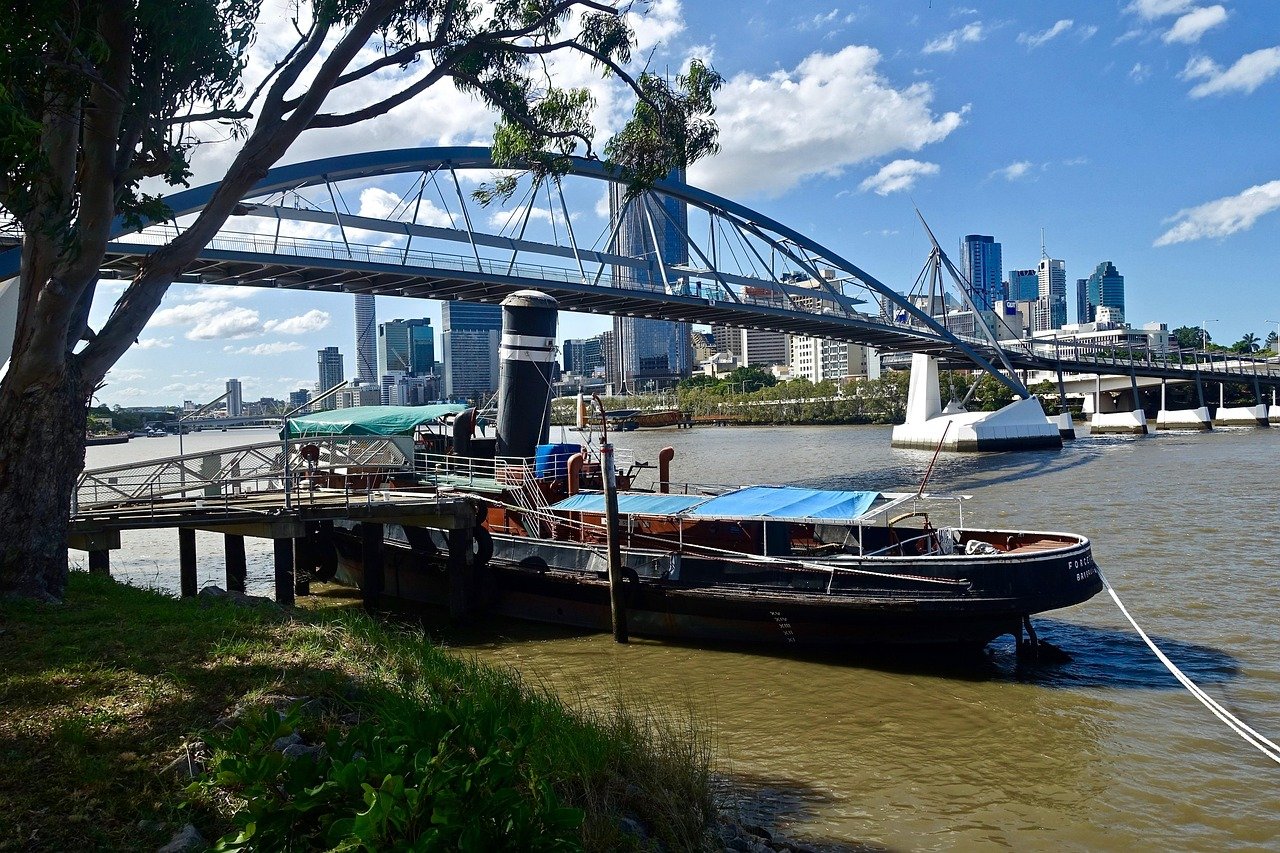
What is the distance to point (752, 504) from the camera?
51.6ft

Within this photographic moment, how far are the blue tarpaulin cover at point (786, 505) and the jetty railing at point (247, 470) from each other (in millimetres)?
7587

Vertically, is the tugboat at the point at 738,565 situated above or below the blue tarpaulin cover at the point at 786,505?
below

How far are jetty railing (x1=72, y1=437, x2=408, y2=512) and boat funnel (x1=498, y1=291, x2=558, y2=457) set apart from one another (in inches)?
109

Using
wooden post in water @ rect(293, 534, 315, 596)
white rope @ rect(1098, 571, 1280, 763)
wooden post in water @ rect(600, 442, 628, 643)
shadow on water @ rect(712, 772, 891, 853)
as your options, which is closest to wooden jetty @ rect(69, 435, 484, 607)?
wooden post in water @ rect(293, 534, 315, 596)

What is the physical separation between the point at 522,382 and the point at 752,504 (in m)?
8.49

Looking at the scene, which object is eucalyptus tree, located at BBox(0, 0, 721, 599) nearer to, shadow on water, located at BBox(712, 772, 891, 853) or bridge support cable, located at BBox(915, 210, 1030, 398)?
shadow on water, located at BBox(712, 772, 891, 853)

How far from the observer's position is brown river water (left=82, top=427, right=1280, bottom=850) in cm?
850

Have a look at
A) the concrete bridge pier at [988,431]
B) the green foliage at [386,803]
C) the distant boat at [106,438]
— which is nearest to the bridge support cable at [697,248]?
the concrete bridge pier at [988,431]

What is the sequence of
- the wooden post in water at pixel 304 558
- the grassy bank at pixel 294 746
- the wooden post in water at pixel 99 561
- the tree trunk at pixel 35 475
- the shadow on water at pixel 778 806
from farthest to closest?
1. the wooden post in water at pixel 304 558
2. the wooden post in water at pixel 99 561
3. the tree trunk at pixel 35 475
4. the shadow on water at pixel 778 806
5. the grassy bank at pixel 294 746

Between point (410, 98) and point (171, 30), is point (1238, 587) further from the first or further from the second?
point (171, 30)

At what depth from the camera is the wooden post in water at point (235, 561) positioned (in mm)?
16969

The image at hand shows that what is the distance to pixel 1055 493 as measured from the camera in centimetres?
3488

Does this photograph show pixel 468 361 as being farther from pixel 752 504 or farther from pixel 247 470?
pixel 752 504

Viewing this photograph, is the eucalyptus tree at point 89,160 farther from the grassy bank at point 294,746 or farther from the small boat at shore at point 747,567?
the small boat at shore at point 747,567
